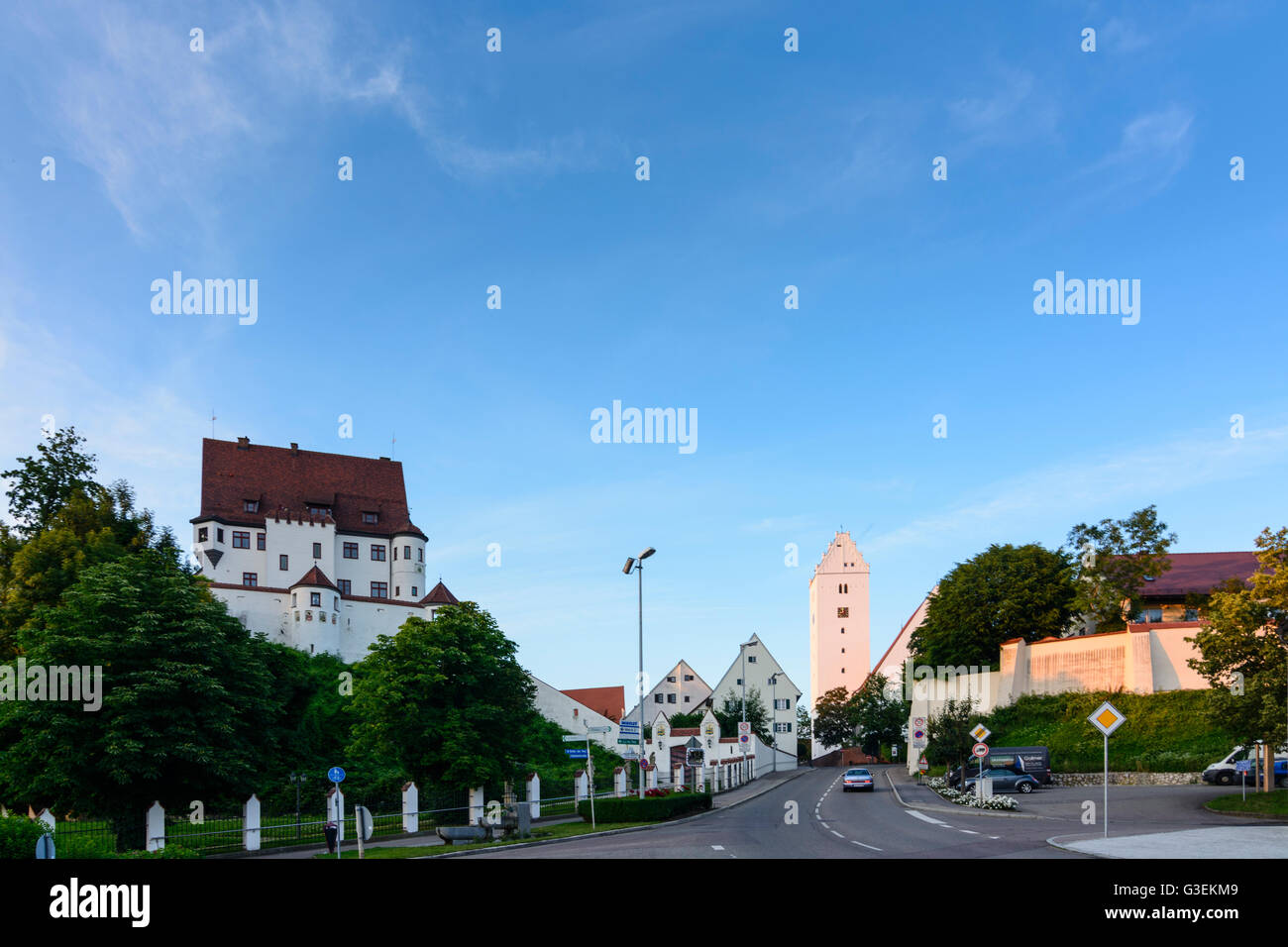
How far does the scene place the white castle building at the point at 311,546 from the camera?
68.6m

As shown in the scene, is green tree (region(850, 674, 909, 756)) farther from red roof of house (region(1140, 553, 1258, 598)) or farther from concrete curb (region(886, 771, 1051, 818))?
concrete curb (region(886, 771, 1051, 818))

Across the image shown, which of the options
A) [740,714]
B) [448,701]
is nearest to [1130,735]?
[448,701]

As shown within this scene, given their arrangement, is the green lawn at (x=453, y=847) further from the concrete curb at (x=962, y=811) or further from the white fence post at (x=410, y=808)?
the concrete curb at (x=962, y=811)

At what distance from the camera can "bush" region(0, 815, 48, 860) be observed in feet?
54.0

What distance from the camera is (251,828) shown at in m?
31.1

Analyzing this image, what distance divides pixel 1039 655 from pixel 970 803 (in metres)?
29.0

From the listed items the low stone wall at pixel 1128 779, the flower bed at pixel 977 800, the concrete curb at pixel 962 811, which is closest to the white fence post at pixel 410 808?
the concrete curb at pixel 962 811

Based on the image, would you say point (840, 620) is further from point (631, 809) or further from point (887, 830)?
point (887, 830)

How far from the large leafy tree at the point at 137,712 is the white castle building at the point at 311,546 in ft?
102

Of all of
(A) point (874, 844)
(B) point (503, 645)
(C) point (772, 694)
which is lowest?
(C) point (772, 694)

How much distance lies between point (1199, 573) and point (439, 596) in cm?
5440
